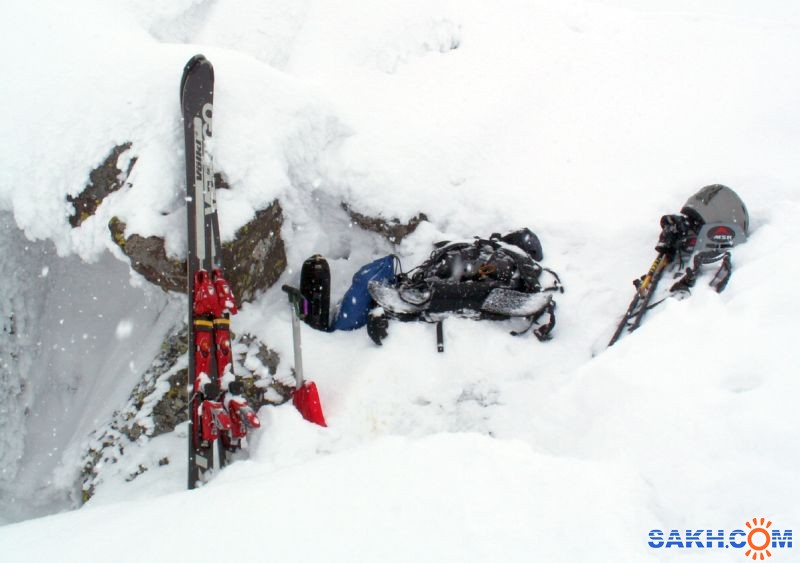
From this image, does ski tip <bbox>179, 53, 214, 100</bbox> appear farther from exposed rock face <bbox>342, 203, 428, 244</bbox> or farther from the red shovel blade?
the red shovel blade

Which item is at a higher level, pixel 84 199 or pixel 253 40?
pixel 253 40

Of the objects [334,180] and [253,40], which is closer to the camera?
[334,180]

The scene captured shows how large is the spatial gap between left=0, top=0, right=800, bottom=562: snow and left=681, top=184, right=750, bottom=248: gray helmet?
18 cm

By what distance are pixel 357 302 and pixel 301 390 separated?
1.05 meters

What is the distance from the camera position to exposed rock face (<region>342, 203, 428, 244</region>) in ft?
17.7

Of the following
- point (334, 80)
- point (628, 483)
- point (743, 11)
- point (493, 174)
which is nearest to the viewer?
point (628, 483)

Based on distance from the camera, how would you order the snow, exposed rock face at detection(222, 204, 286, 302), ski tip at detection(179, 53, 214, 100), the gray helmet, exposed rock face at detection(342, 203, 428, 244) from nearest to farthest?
1. the snow
2. the gray helmet
3. ski tip at detection(179, 53, 214, 100)
4. exposed rock face at detection(222, 204, 286, 302)
5. exposed rock face at detection(342, 203, 428, 244)

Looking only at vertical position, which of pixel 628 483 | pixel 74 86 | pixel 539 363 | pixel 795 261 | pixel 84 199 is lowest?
pixel 539 363

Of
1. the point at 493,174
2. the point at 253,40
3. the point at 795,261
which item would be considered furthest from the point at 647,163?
the point at 253,40

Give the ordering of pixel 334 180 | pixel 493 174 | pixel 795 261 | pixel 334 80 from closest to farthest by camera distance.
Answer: pixel 795 261
pixel 334 180
pixel 493 174
pixel 334 80

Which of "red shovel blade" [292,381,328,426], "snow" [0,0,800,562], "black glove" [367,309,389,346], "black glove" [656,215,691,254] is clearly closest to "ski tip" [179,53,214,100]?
"snow" [0,0,800,562]

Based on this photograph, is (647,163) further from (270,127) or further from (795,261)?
(270,127)

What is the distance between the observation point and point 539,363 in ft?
14.1

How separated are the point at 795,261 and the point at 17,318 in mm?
6574
